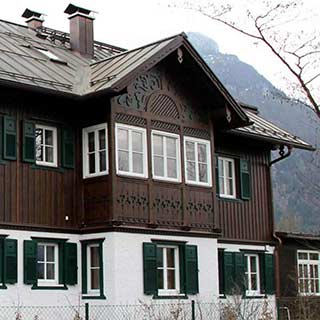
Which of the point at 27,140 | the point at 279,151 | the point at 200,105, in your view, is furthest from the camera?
the point at 279,151

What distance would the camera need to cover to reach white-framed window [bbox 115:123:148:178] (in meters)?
20.5

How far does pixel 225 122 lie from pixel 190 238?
151 inches

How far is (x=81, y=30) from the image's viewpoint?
2569 centimetres

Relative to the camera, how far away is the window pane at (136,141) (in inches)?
826

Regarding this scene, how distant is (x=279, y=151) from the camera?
27.5 m

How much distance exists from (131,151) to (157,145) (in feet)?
3.75

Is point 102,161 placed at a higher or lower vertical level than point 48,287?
higher

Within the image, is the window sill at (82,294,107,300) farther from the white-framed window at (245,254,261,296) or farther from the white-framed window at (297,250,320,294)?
the white-framed window at (297,250,320,294)

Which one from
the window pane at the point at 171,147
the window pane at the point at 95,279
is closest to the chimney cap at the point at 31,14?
the window pane at the point at 171,147

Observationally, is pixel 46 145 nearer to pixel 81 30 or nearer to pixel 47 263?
pixel 47 263

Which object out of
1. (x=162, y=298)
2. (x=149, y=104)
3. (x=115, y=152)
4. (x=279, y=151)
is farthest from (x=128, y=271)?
(x=279, y=151)

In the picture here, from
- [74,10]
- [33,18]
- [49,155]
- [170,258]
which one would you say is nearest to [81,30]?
[74,10]

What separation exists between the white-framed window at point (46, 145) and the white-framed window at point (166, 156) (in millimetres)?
2564

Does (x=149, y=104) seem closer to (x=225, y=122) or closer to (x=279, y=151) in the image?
(x=225, y=122)
